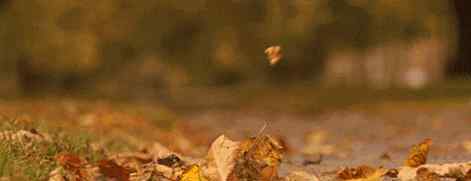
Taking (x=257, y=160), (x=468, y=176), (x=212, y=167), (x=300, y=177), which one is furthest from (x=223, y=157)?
(x=468, y=176)

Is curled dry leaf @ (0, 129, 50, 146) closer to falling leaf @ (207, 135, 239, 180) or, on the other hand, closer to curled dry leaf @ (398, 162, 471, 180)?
falling leaf @ (207, 135, 239, 180)

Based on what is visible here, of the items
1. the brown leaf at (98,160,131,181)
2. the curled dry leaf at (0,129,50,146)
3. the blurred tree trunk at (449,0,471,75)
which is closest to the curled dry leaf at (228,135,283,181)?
the brown leaf at (98,160,131,181)

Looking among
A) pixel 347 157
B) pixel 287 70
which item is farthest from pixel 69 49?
pixel 287 70

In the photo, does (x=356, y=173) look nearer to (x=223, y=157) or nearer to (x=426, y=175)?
(x=426, y=175)

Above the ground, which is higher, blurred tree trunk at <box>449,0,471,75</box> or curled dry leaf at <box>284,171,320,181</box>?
blurred tree trunk at <box>449,0,471,75</box>

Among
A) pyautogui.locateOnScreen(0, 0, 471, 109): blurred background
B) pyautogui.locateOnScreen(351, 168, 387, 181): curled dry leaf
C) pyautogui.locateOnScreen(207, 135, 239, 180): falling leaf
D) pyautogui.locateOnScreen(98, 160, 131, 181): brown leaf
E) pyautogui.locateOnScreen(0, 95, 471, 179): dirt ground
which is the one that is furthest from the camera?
pyautogui.locateOnScreen(0, 0, 471, 109): blurred background

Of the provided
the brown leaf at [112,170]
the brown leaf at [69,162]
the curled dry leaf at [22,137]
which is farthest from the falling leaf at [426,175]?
the curled dry leaf at [22,137]

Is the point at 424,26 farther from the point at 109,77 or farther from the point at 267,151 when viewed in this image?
the point at 109,77
